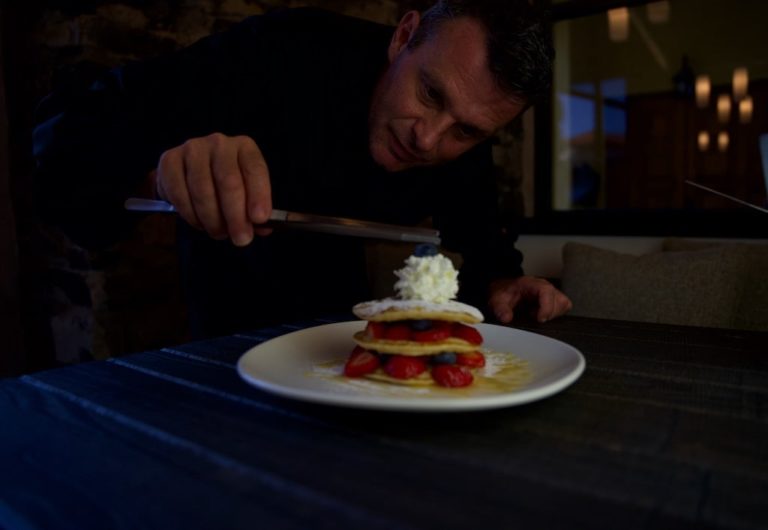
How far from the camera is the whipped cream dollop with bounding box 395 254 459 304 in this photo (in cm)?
91

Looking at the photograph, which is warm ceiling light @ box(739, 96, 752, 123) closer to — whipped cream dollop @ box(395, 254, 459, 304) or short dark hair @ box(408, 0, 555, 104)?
short dark hair @ box(408, 0, 555, 104)

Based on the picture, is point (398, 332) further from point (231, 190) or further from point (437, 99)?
point (437, 99)

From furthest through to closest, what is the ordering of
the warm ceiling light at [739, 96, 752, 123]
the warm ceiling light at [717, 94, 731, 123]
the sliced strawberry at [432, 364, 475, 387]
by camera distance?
the warm ceiling light at [739, 96, 752, 123] → the warm ceiling light at [717, 94, 731, 123] → the sliced strawberry at [432, 364, 475, 387]

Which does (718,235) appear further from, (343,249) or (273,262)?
(273,262)

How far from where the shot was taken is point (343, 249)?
2.00 m

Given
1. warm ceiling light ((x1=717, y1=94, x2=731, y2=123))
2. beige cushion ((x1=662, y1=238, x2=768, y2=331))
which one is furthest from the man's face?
warm ceiling light ((x1=717, y1=94, x2=731, y2=123))

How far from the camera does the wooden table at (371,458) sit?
47 centimetres

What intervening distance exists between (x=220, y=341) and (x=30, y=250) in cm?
171

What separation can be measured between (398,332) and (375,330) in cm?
4

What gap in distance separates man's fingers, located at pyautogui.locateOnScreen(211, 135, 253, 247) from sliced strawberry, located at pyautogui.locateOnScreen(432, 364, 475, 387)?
393 mm

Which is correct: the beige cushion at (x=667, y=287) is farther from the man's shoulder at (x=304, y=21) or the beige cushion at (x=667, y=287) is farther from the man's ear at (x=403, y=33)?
the man's shoulder at (x=304, y=21)

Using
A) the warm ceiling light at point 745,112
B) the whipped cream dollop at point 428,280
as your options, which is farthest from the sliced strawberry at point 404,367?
the warm ceiling light at point 745,112

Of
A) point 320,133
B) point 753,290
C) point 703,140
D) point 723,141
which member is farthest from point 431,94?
point 703,140

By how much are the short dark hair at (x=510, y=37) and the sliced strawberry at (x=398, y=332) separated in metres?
0.90
